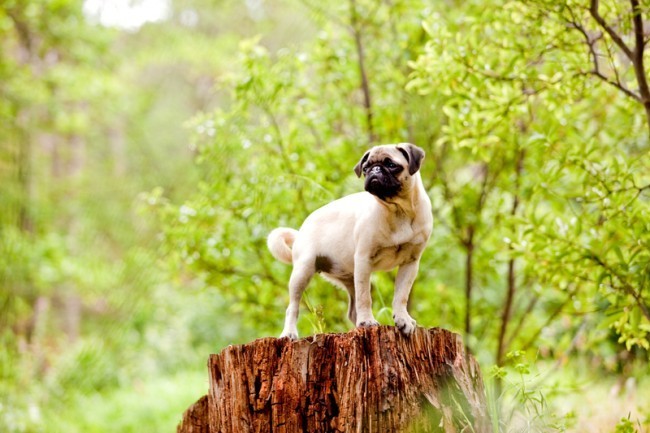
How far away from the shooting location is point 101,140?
18.4m

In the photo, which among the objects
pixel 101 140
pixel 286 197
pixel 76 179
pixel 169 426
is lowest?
pixel 169 426

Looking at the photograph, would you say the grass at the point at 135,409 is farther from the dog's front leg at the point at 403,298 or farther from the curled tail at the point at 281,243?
the dog's front leg at the point at 403,298

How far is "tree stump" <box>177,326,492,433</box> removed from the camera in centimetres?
321

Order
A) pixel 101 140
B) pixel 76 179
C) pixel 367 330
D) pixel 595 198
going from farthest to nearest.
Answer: pixel 101 140 < pixel 76 179 < pixel 595 198 < pixel 367 330

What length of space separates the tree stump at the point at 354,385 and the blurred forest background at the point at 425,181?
0.97 ft

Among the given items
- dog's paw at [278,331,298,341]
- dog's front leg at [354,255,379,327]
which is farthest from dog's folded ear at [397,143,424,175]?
dog's paw at [278,331,298,341]

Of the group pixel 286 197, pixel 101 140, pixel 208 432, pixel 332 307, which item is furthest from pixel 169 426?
pixel 101 140

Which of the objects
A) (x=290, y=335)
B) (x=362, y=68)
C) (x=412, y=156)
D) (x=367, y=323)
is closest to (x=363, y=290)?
(x=367, y=323)

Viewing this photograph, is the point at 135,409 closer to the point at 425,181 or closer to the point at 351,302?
the point at 425,181

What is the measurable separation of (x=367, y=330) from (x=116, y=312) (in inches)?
43.2

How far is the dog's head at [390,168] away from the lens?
314cm

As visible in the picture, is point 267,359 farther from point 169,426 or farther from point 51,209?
point 51,209

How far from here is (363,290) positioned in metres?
3.38

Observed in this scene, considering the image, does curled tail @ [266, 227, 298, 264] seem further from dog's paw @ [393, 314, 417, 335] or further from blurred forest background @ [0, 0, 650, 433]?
dog's paw @ [393, 314, 417, 335]
